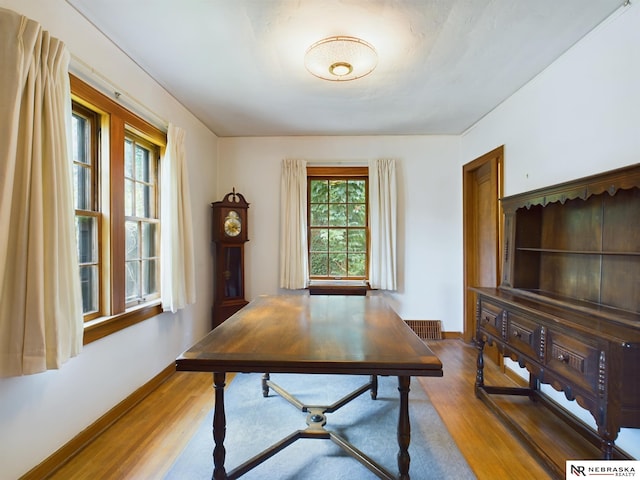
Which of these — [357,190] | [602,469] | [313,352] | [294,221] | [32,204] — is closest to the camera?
[313,352]

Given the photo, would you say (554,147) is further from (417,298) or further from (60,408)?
(60,408)

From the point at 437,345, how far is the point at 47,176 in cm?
393

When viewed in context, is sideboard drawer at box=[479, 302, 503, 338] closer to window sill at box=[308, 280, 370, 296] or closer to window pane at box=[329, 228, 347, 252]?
window sill at box=[308, 280, 370, 296]

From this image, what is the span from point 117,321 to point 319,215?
8.72 feet

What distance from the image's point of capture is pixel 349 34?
198 centimetres

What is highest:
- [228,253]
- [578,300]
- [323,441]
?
[228,253]

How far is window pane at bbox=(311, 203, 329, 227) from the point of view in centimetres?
419

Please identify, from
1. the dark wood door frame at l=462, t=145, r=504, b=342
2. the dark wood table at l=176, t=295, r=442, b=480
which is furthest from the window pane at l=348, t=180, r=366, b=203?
the dark wood table at l=176, t=295, r=442, b=480

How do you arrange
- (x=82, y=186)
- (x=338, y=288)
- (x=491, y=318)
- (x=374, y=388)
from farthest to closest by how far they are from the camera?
(x=338, y=288), (x=374, y=388), (x=491, y=318), (x=82, y=186)

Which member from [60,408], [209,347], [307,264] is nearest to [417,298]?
[307,264]

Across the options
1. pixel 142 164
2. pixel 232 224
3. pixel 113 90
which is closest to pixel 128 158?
pixel 142 164

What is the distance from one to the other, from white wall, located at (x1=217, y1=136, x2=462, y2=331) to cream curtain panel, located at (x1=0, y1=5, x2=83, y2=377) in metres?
2.55

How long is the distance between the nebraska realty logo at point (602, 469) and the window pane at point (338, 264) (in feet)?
9.31

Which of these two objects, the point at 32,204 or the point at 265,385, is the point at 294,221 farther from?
the point at 32,204
